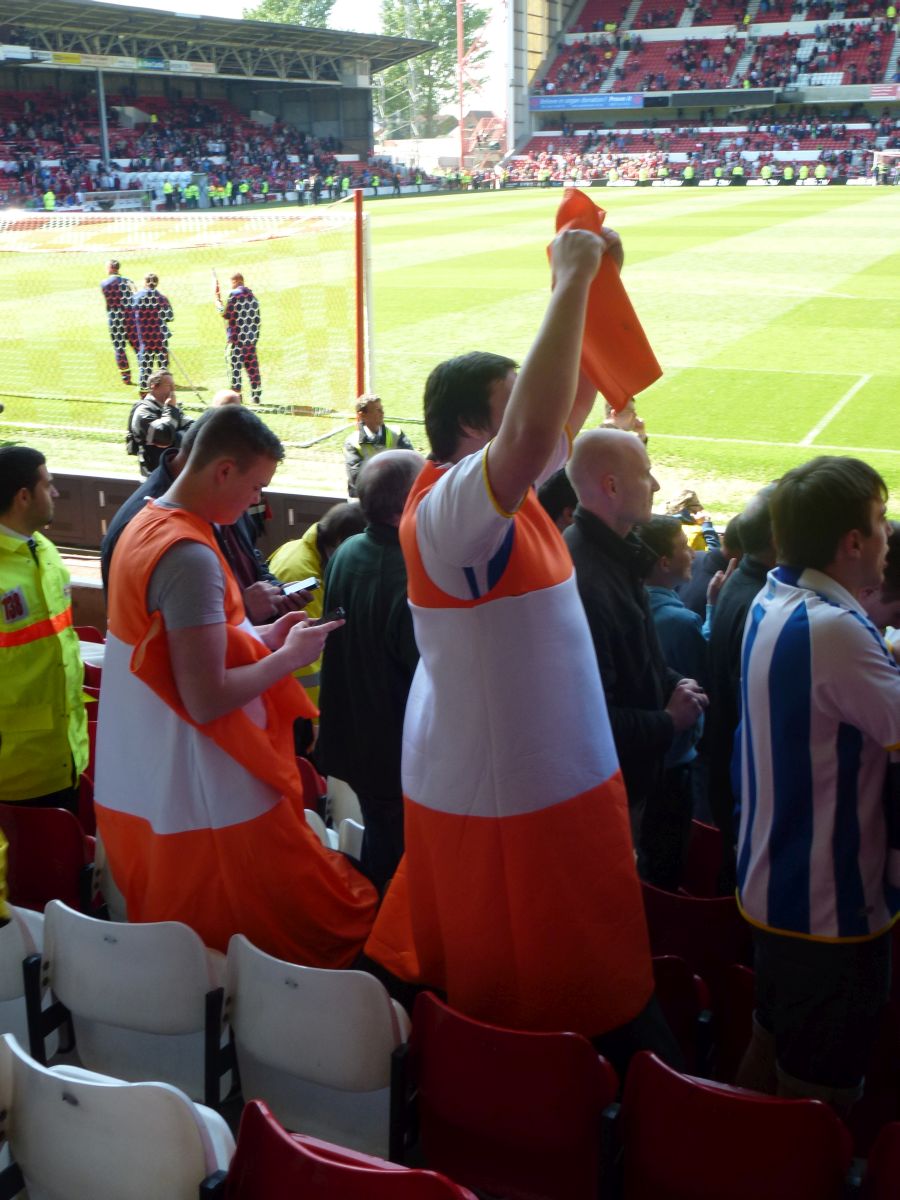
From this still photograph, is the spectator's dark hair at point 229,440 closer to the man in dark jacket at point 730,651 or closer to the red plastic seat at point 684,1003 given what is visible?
the man in dark jacket at point 730,651

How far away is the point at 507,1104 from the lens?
230cm

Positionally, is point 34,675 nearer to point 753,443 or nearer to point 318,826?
point 318,826

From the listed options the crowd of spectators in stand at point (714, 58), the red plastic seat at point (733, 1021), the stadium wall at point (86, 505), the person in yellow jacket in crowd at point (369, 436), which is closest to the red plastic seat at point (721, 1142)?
the red plastic seat at point (733, 1021)

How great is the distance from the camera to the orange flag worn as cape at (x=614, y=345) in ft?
8.08

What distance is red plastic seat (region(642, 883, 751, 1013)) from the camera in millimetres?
2936

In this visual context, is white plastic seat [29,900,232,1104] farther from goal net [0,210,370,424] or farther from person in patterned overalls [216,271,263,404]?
person in patterned overalls [216,271,263,404]

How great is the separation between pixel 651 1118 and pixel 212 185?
51.0 metres

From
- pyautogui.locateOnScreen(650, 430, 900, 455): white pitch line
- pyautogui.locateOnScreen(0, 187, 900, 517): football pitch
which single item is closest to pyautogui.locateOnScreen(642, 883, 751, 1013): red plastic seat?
pyautogui.locateOnScreen(0, 187, 900, 517): football pitch

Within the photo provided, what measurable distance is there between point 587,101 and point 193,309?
53.6m

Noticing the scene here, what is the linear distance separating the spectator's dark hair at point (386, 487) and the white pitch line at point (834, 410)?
9.31 metres

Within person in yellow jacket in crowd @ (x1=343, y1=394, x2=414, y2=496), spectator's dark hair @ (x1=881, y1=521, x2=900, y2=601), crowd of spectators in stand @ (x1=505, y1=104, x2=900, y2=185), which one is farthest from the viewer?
crowd of spectators in stand @ (x1=505, y1=104, x2=900, y2=185)

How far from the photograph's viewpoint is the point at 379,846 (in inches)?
127

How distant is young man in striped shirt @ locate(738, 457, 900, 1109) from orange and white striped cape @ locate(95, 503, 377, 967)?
1.07 m

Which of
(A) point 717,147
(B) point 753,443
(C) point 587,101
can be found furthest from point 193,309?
(C) point 587,101
